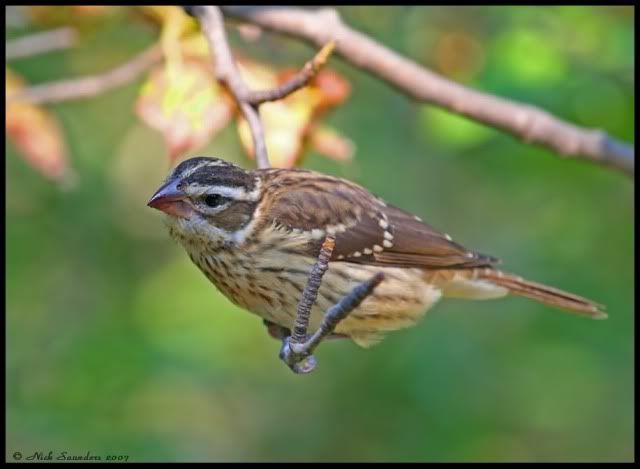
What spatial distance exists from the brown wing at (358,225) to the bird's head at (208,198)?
5.8 inches

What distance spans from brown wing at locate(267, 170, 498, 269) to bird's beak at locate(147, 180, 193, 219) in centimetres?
43

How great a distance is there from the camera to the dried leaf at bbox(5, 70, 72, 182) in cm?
463

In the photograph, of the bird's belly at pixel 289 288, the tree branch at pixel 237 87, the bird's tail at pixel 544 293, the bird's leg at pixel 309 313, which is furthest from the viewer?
the bird's tail at pixel 544 293

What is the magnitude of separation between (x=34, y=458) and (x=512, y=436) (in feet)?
10.5

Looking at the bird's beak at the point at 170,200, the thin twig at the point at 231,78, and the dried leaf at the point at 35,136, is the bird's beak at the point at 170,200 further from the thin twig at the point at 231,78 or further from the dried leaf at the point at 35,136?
the dried leaf at the point at 35,136

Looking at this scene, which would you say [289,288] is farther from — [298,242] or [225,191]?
[225,191]

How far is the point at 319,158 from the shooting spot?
7.91m

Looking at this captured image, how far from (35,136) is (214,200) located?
1.32m

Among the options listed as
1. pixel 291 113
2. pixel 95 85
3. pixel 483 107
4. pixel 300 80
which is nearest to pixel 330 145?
pixel 291 113

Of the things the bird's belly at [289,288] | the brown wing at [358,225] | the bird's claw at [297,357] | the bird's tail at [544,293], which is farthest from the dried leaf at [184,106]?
the bird's tail at [544,293]

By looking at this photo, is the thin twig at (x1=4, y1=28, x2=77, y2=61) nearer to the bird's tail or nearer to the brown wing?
the brown wing

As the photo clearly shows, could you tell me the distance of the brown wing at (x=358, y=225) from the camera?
158 inches
